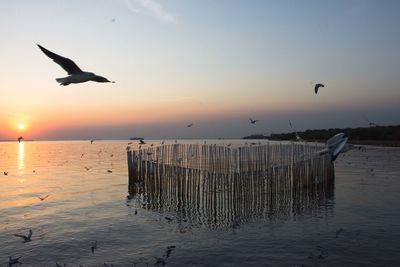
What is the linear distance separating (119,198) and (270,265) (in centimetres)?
1458

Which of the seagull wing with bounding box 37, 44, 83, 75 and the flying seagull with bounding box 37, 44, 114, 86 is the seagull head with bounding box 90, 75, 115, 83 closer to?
the flying seagull with bounding box 37, 44, 114, 86

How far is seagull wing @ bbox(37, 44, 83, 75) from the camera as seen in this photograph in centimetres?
678

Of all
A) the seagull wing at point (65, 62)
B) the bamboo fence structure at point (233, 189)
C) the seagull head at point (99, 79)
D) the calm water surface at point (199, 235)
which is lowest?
the calm water surface at point (199, 235)

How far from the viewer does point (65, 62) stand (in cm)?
695

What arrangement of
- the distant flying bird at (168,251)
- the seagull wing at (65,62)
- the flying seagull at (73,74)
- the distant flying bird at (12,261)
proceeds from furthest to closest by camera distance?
the distant flying bird at (168,251) < the distant flying bird at (12,261) < the flying seagull at (73,74) < the seagull wing at (65,62)

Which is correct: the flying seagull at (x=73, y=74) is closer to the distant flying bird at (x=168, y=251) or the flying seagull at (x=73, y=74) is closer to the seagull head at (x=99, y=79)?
the seagull head at (x=99, y=79)

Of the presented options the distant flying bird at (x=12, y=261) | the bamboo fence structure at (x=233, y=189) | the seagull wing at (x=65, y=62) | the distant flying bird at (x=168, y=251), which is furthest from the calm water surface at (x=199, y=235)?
the seagull wing at (x=65, y=62)

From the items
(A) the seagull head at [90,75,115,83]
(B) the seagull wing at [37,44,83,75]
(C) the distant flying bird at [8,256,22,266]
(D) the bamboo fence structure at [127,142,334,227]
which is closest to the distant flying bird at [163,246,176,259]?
(D) the bamboo fence structure at [127,142,334,227]

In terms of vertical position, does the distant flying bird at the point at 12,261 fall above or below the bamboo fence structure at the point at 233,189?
below

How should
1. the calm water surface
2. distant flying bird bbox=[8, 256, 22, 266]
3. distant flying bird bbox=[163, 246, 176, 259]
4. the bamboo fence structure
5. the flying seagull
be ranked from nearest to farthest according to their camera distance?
the flying seagull
distant flying bird bbox=[8, 256, 22, 266]
the calm water surface
distant flying bird bbox=[163, 246, 176, 259]
the bamboo fence structure

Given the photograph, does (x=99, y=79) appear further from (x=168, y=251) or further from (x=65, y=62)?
(x=168, y=251)

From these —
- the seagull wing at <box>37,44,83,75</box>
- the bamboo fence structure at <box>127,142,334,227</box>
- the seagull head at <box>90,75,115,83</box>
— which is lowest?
the bamboo fence structure at <box>127,142,334,227</box>

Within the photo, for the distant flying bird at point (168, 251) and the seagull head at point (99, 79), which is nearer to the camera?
the seagull head at point (99, 79)

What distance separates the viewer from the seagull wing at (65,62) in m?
6.78
